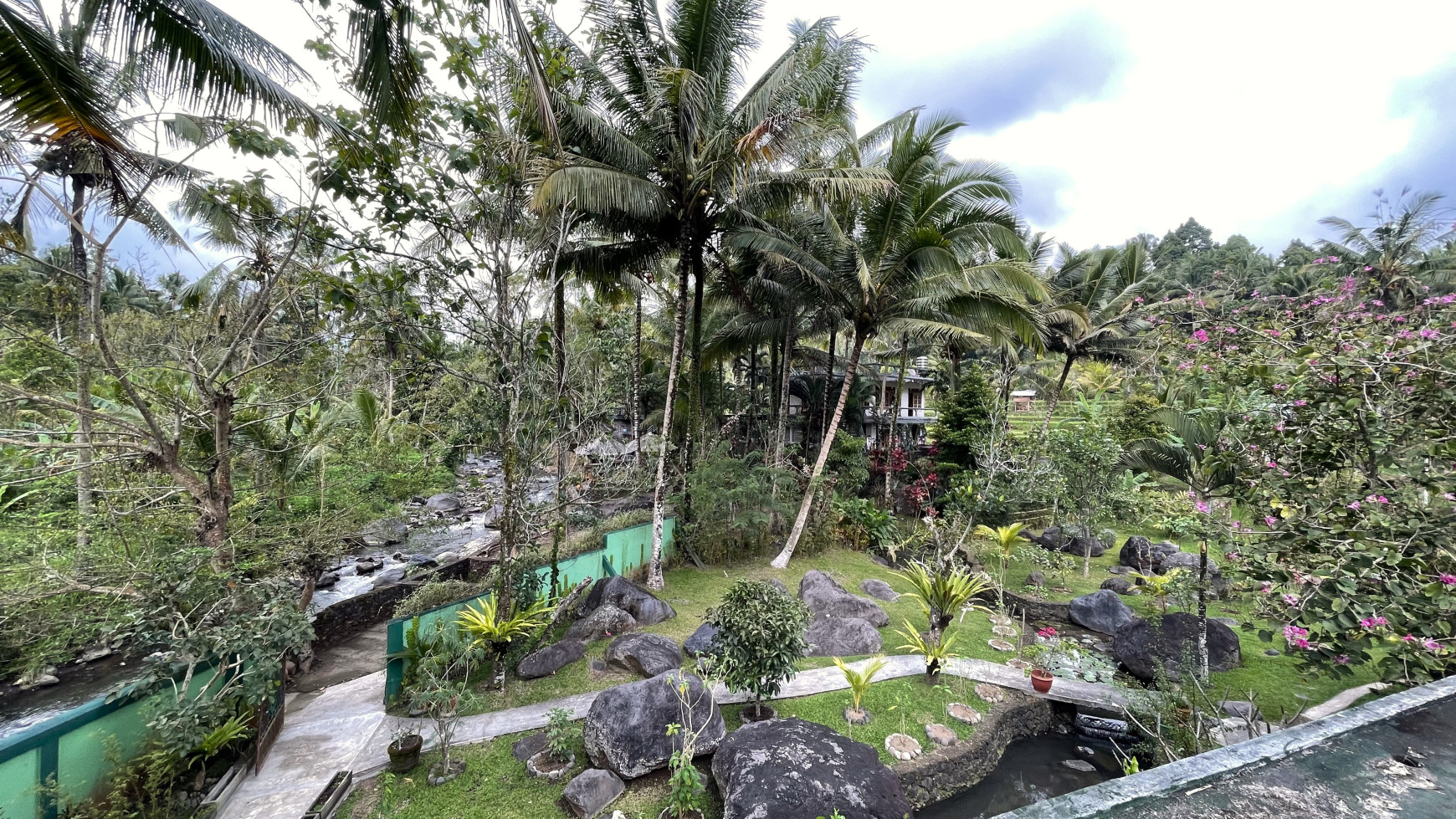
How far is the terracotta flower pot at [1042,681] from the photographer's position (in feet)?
21.8

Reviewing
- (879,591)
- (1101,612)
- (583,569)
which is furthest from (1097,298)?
(583,569)

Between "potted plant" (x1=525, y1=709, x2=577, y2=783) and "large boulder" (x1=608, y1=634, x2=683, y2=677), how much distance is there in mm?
1481

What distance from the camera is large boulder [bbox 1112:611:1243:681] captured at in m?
7.08

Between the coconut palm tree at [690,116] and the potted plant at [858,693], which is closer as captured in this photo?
the potted plant at [858,693]

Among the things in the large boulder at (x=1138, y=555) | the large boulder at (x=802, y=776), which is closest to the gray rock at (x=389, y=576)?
the large boulder at (x=802, y=776)

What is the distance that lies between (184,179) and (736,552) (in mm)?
10235

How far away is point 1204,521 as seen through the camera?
6035 mm

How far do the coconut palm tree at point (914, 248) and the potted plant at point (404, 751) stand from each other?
761 cm

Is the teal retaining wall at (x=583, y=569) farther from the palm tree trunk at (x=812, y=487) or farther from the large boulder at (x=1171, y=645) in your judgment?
the large boulder at (x=1171, y=645)

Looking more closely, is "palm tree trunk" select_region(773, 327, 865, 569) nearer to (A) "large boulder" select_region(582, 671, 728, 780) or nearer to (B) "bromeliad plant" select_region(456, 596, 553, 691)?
(B) "bromeliad plant" select_region(456, 596, 553, 691)

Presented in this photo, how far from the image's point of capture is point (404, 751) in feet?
15.7

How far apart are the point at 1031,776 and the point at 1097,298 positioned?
1722 cm

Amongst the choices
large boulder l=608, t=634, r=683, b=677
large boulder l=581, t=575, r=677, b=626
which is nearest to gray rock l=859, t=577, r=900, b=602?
large boulder l=581, t=575, r=677, b=626

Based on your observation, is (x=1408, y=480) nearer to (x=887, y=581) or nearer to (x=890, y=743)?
(x=890, y=743)
